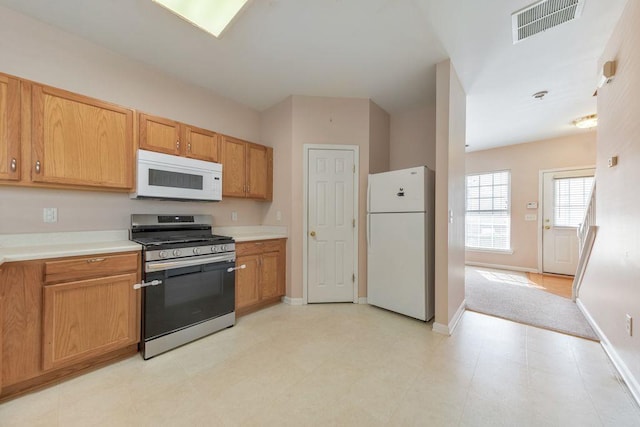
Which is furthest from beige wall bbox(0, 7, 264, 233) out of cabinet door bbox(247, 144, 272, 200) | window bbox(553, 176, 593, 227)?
window bbox(553, 176, 593, 227)

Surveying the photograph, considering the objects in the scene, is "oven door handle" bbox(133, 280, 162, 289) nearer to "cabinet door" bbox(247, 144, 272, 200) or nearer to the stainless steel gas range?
the stainless steel gas range

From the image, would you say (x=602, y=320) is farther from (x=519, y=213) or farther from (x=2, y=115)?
(x=2, y=115)

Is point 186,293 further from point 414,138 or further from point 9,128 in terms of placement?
point 414,138

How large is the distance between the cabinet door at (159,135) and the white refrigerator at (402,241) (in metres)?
2.21

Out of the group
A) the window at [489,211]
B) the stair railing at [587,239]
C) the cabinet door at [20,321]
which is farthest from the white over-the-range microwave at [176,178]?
the window at [489,211]

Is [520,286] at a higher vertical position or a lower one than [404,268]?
lower

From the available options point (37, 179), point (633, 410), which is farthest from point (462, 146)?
point (37, 179)

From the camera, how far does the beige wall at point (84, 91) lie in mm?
1938

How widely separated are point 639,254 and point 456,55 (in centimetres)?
213

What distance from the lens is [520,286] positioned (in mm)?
4121

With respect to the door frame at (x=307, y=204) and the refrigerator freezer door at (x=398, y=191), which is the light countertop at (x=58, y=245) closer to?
the door frame at (x=307, y=204)

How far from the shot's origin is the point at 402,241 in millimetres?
2865

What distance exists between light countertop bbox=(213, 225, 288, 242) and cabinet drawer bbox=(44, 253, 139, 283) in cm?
118

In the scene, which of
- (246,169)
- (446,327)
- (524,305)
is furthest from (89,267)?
(524,305)
